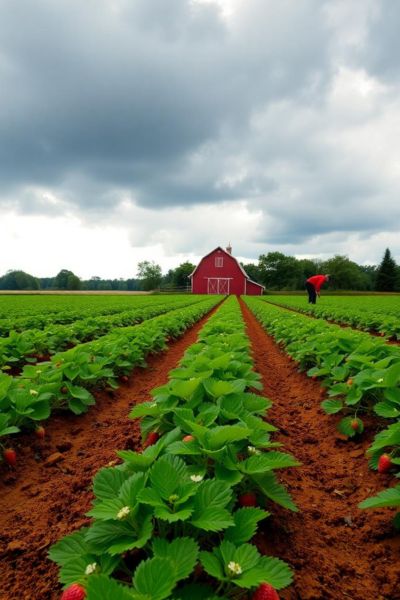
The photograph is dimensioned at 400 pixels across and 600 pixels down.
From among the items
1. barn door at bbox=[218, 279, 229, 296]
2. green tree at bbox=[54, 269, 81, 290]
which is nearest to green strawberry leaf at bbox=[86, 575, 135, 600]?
barn door at bbox=[218, 279, 229, 296]

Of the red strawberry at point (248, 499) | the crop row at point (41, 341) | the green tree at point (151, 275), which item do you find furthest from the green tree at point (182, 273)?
the red strawberry at point (248, 499)

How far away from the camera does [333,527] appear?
217 centimetres

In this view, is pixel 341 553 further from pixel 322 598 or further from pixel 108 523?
pixel 108 523

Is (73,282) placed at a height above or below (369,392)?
above

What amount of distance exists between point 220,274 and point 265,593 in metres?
50.6

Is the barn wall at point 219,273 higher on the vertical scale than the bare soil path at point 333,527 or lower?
higher

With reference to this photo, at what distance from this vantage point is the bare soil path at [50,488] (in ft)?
5.89

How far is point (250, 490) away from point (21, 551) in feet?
4.29

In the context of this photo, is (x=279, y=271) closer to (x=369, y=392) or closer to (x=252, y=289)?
(x=252, y=289)

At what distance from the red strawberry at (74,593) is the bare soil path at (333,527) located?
0.88 meters

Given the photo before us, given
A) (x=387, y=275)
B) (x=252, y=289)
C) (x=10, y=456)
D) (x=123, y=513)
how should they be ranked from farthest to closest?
(x=387, y=275)
(x=252, y=289)
(x=10, y=456)
(x=123, y=513)

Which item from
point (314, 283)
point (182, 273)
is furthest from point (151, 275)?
point (314, 283)

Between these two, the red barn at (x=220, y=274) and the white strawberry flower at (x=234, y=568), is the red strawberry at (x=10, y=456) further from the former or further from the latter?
the red barn at (x=220, y=274)

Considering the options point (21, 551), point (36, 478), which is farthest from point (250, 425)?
point (36, 478)
